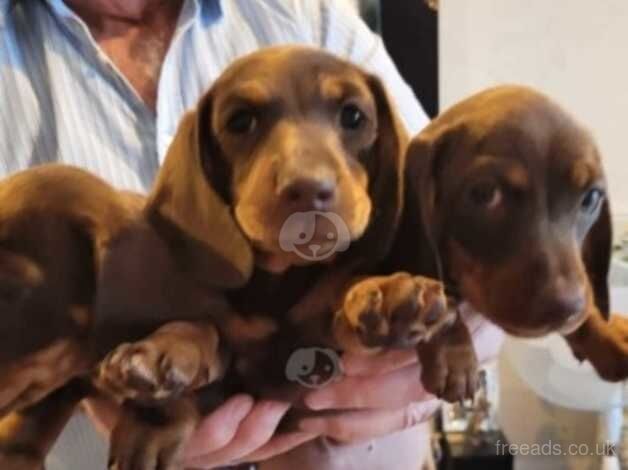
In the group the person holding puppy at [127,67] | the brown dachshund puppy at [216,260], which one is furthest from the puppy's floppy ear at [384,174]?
the person holding puppy at [127,67]

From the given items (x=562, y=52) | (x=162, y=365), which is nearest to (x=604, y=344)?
(x=162, y=365)

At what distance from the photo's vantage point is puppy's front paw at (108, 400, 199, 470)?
1.74ft

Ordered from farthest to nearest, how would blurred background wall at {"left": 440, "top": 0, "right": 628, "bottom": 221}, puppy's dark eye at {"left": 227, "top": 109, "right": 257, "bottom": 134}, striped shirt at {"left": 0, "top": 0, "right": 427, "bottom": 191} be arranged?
blurred background wall at {"left": 440, "top": 0, "right": 628, "bottom": 221} → striped shirt at {"left": 0, "top": 0, "right": 427, "bottom": 191} → puppy's dark eye at {"left": 227, "top": 109, "right": 257, "bottom": 134}

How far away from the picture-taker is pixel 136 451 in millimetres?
533

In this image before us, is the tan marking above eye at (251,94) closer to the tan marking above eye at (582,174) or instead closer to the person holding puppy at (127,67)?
the tan marking above eye at (582,174)

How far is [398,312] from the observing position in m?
0.52

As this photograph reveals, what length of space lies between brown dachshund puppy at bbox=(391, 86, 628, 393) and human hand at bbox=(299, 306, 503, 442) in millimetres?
51

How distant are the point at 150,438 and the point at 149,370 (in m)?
0.05

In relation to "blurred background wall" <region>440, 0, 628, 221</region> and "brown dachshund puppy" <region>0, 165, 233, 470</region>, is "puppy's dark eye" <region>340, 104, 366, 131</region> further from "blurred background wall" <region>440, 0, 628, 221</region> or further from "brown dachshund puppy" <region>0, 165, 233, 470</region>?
"blurred background wall" <region>440, 0, 628, 221</region>

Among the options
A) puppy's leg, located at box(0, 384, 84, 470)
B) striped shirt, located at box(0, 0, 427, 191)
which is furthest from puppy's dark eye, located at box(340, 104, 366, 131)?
striped shirt, located at box(0, 0, 427, 191)

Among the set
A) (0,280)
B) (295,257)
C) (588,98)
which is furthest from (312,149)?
(588,98)

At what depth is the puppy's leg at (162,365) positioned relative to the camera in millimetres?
512

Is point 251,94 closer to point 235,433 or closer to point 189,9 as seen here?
point 235,433

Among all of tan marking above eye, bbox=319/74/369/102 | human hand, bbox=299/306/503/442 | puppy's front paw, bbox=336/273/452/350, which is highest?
tan marking above eye, bbox=319/74/369/102
